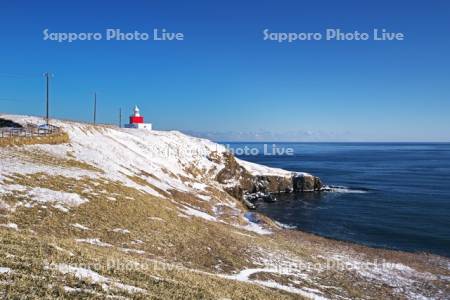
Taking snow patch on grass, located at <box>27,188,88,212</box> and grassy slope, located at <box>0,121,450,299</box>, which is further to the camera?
snow patch on grass, located at <box>27,188,88,212</box>

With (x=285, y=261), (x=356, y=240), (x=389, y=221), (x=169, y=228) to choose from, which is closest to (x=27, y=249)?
(x=169, y=228)

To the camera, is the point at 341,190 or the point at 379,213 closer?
the point at 379,213

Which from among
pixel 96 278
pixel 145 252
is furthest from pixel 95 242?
pixel 96 278

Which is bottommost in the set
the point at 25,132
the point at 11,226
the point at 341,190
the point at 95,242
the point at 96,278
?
the point at 341,190

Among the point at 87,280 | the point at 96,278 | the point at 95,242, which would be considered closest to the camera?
the point at 87,280

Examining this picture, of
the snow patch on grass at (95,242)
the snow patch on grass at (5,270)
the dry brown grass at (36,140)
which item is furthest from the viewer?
the dry brown grass at (36,140)

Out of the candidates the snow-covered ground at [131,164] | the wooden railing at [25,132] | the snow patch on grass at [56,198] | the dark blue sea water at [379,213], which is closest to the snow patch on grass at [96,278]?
the snow-covered ground at [131,164]

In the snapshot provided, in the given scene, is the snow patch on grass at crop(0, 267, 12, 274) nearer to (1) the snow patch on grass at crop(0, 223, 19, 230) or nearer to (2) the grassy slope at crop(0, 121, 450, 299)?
(2) the grassy slope at crop(0, 121, 450, 299)

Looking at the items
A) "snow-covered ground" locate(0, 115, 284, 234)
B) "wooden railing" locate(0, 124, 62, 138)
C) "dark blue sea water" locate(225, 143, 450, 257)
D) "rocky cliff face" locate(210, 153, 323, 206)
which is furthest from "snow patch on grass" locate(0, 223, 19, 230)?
"rocky cliff face" locate(210, 153, 323, 206)

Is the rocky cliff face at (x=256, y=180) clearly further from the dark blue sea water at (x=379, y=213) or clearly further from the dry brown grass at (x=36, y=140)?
the dry brown grass at (x=36, y=140)

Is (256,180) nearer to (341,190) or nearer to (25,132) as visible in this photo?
(341,190)

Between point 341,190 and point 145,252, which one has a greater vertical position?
point 145,252

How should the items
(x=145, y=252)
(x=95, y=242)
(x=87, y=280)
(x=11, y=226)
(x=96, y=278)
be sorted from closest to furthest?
(x=87, y=280) → (x=96, y=278) → (x=11, y=226) → (x=95, y=242) → (x=145, y=252)
